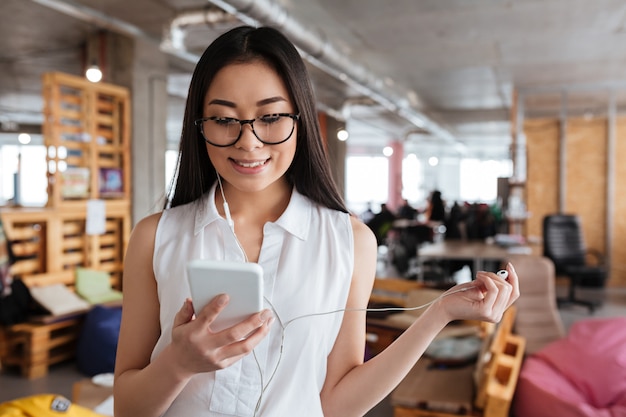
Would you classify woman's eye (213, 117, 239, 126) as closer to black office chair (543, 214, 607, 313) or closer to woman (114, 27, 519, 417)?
woman (114, 27, 519, 417)

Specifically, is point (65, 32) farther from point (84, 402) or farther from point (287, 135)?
point (287, 135)

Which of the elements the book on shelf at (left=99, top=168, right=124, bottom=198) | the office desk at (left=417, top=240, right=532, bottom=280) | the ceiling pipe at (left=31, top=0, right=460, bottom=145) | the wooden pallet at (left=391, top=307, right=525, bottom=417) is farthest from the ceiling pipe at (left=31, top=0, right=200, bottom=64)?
the wooden pallet at (left=391, top=307, right=525, bottom=417)

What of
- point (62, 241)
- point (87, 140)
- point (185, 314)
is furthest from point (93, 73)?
point (185, 314)

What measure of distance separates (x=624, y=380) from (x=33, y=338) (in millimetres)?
4574

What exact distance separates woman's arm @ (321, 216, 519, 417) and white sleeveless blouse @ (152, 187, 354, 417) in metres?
0.03

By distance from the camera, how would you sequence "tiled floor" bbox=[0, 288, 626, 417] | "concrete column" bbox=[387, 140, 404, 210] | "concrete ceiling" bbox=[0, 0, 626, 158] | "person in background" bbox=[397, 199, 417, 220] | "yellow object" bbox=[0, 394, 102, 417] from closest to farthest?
"yellow object" bbox=[0, 394, 102, 417] → "tiled floor" bbox=[0, 288, 626, 417] → "concrete ceiling" bbox=[0, 0, 626, 158] → "person in background" bbox=[397, 199, 417, 220] → "concrete column" bbox=[387, 140, 404, 210]

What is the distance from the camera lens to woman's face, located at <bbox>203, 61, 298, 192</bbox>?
3.47ft

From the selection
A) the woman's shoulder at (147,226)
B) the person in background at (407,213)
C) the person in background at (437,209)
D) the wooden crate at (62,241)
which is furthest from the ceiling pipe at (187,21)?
the person in background at (407,213)

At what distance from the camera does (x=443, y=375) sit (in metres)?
3.56

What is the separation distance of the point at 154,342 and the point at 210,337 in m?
0.30

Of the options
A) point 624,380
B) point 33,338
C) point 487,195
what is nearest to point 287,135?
point 624,380

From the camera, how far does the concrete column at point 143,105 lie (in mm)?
7160

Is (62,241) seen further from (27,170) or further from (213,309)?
(27,170)

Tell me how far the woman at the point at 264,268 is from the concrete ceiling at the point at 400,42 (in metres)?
3.69
